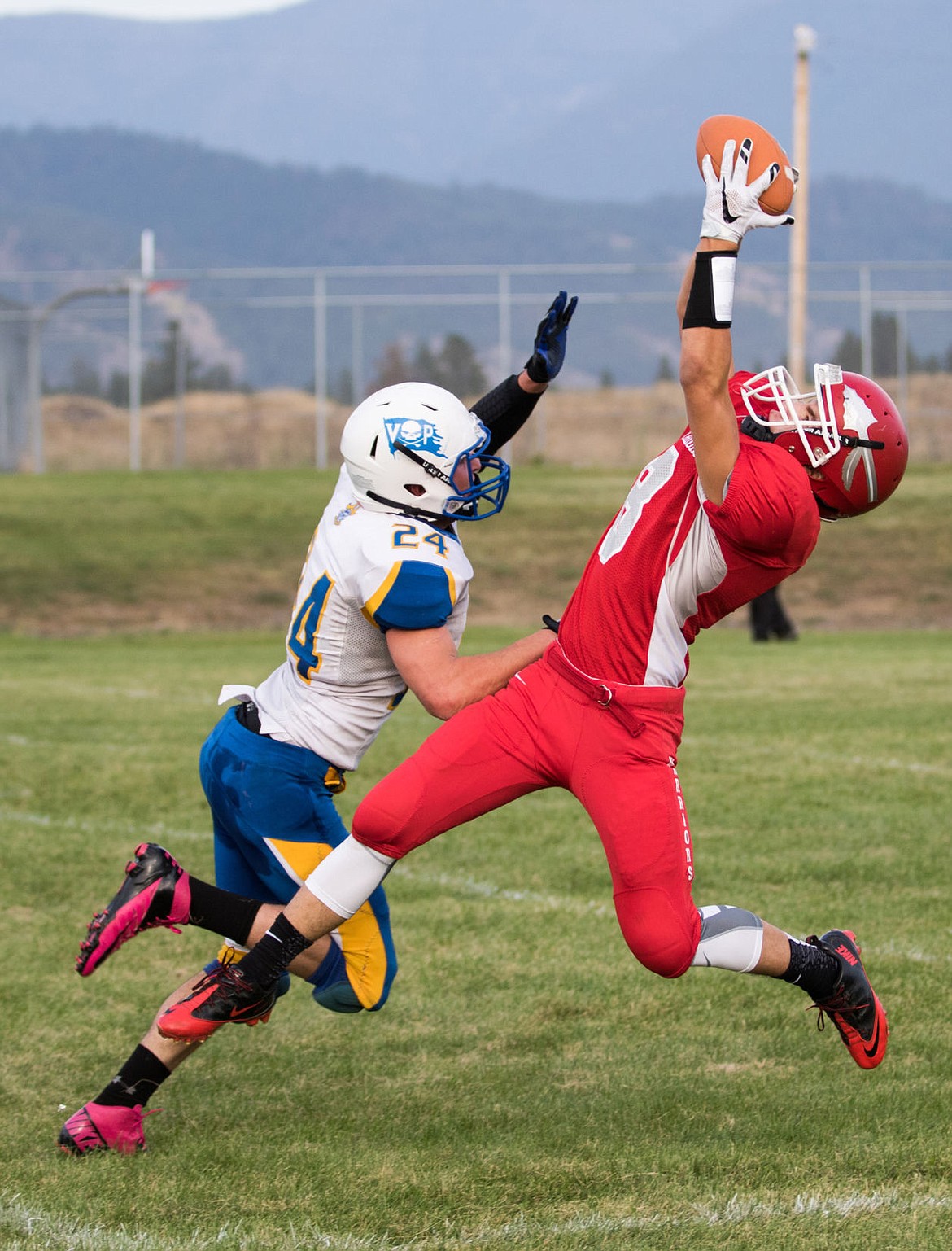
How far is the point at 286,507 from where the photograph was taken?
79.4 feet

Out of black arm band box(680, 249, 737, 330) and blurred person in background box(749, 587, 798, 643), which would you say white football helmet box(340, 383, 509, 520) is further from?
blurred person in background box(749, 587, 798, 643)

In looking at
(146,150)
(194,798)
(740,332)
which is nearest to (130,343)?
(740,332)

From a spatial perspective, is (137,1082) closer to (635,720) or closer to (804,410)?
(635,720)

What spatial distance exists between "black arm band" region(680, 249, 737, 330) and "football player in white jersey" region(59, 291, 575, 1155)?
0.69 meters

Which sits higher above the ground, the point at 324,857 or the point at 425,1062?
the point at 324,857

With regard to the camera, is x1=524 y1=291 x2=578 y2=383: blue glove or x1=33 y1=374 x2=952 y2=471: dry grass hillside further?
x1=33 y1=374 x2=952 y2=471: dry grass hillside

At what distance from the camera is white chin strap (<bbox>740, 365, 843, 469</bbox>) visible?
3719 mm

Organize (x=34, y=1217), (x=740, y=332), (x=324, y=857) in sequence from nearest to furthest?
(x=34, y=1217) < (x=324, y=857) < (x=740, y=332)

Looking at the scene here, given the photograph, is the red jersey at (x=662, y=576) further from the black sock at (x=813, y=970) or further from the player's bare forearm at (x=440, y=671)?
the black sock at (x=813, y=970)

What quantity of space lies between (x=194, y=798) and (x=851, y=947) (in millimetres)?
4462

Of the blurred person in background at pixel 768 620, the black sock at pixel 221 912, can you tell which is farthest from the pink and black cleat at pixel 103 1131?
the blurred person in background at pixel 768 620

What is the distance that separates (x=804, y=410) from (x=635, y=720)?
2.69ft

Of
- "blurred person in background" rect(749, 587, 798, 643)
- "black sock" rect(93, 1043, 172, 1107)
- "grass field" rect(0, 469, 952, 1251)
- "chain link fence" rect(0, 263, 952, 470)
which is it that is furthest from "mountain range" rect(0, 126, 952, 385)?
"black sock" rect(93, 1043, 172, 1107)

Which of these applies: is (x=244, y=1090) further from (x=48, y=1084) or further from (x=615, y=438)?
(x=615, y=438)
